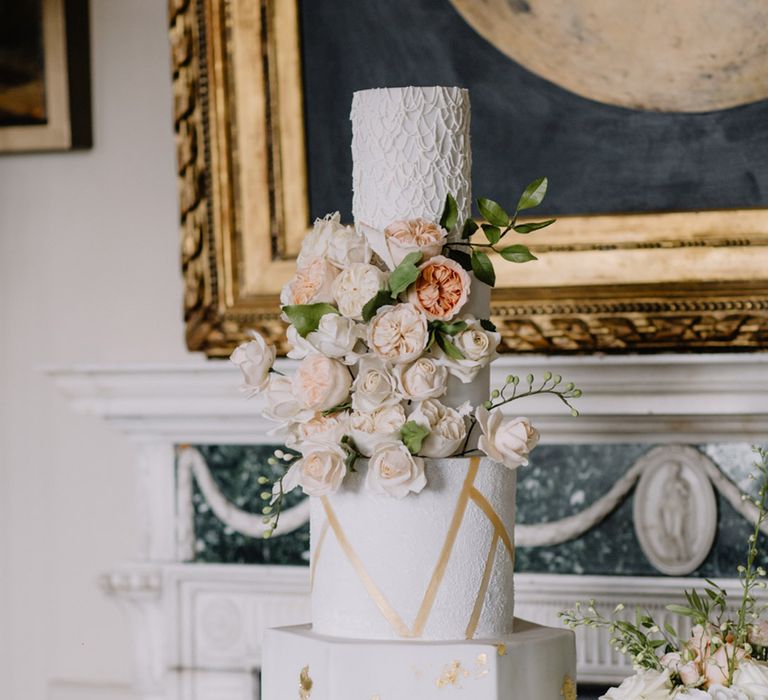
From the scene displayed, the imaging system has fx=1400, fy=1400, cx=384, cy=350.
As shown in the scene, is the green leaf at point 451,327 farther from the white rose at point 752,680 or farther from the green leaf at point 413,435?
the white rose at point 752,680

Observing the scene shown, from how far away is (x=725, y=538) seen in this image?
8.26 feet

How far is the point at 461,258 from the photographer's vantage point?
175cm

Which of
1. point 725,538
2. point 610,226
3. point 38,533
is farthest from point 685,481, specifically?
point 38,533

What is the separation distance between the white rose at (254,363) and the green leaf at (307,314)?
96 millimetres

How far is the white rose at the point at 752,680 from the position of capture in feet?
5.36

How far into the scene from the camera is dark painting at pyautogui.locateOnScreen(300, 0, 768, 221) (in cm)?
251

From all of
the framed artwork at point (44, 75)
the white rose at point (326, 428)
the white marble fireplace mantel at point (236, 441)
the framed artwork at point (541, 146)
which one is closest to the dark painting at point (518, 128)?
the framed artwork at point (541, 146)

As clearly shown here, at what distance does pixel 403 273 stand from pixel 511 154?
101 cm

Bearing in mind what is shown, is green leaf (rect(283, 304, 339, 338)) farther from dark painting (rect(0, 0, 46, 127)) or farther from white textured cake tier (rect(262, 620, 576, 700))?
dark painting (rect(0, 0, 46, 127))

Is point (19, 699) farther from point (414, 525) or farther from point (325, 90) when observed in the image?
point (414, 525)

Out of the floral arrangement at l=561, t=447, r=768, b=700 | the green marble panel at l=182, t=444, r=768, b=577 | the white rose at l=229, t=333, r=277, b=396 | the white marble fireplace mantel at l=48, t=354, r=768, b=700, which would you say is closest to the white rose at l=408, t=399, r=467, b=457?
the white rose at l=229, t=333, r=277, b=396

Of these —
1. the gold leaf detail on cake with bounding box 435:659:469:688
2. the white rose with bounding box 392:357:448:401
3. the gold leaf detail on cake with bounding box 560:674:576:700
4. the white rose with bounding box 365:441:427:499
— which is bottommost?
the gold leaf detail on cake with bounding box 560:674:576:700

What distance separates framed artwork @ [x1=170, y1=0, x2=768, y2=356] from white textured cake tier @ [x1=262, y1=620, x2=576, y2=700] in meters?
0.95

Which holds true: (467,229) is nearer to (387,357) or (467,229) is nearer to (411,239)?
(411,239)
